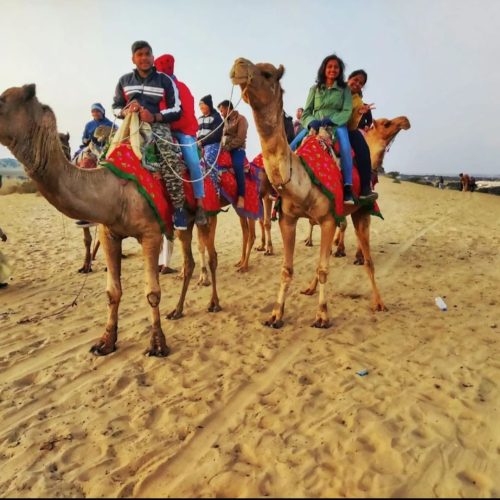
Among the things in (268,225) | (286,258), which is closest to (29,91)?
(286,258)

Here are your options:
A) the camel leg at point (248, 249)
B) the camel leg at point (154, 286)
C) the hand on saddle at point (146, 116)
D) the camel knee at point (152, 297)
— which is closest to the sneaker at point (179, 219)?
the camel leg at point (154, 286)

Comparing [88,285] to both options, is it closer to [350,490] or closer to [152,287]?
[152,287]

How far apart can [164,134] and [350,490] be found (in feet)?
12.6

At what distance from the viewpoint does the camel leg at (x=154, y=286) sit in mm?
4562

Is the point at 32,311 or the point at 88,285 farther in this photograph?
the point at 88,285

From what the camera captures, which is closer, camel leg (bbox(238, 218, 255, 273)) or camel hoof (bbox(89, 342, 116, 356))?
camel hoof (bbox(89, 342, 116, 356))

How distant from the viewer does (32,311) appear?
626 centimetres

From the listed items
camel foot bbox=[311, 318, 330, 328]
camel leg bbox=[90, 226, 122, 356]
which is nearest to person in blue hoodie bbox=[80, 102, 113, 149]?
camel leg bbox=[90, 226, 122, 356]

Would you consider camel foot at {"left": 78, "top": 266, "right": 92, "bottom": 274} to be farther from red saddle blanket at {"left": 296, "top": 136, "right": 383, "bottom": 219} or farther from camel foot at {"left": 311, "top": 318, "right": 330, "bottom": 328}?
red saddle blanket at {"left": 296, "top": 136, "right": 383, "bottom": 219}

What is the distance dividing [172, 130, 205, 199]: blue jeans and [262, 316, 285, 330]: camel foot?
5.97ft

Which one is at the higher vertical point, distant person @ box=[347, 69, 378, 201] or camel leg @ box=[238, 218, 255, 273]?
distant person @ box=[347, 69, 378, 201]

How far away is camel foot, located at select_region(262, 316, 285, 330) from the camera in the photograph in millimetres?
5480

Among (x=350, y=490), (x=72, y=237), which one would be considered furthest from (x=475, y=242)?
(x=72, y=237)

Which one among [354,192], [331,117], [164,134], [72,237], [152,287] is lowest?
[72,237]
